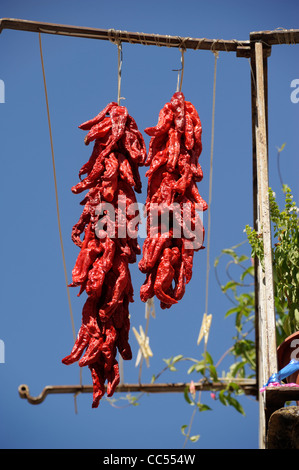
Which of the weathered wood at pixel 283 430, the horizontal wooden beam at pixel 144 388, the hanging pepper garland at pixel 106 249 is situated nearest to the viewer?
the weathered wood at pixel 283 430

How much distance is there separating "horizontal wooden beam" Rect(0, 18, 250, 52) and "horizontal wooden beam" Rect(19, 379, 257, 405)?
2.07 meters

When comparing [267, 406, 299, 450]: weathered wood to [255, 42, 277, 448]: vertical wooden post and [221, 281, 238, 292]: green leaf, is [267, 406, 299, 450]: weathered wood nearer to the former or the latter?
[255, 42, 277, 448]: vertical wooden post

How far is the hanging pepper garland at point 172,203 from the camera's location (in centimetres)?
409

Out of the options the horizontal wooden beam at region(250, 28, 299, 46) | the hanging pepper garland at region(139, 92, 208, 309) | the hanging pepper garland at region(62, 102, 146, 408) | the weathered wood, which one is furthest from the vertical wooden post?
the hanging pepper garland at region(62, 102, 146, 408)

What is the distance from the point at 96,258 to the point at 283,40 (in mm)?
1684

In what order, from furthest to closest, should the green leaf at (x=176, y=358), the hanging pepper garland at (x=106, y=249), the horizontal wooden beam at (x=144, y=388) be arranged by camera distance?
the green leaf at (x=176, y=358), the horizontal wooden beam at (x=144, y=388), the hanging pepper garland at (x=106, y=249)

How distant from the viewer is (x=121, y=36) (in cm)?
477

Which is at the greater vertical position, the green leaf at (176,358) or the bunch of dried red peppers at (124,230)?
the bunch of dried red peppers at (124,230)

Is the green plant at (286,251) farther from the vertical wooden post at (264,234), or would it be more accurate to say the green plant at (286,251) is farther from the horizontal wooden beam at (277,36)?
the horizontal wooden beam at (277,36)

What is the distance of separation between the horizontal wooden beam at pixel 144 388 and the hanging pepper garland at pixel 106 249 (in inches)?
52.7

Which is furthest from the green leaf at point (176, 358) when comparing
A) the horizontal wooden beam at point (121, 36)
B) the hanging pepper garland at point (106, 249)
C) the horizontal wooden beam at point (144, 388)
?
the horizontal wooden beam at point (121, 36)

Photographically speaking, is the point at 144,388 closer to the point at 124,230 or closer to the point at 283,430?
the point at 124,230

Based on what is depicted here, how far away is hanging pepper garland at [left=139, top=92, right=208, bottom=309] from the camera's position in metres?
4.09
